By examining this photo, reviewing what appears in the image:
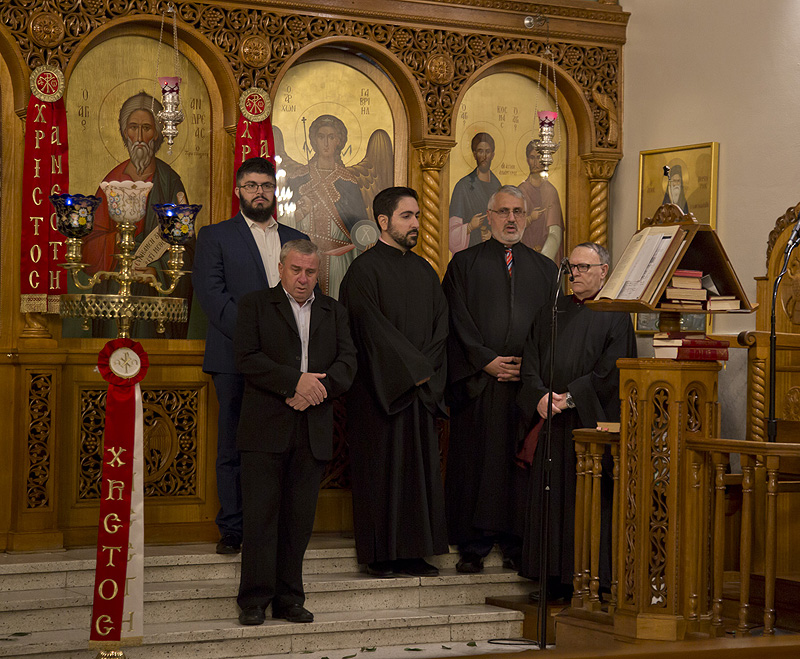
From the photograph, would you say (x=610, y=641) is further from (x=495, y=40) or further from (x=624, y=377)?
(x=495, y=40)

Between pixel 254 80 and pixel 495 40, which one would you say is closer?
pixel 254 80

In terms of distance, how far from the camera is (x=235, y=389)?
21.2ft

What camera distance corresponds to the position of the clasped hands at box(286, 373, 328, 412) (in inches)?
226

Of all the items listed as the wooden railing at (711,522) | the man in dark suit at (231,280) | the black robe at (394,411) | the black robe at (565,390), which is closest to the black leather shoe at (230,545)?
the man in dark suit at (231,280)

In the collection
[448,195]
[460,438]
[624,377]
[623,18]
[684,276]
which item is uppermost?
[623,18]

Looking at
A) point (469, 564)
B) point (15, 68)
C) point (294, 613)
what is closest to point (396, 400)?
point (469, 564)

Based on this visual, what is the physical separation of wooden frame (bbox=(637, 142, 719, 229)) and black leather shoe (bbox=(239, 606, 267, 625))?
332 centimetres

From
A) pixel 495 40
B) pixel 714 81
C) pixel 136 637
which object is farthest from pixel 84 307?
pixel 714 81

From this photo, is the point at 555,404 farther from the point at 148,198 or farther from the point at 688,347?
the point at 148,198

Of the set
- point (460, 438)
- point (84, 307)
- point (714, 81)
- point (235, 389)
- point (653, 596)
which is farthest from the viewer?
point (714, 81)

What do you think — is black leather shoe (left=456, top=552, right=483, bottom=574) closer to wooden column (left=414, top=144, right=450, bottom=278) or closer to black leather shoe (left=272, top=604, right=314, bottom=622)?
black leather shoe (left=272, top=604, right=314, bottom=622)

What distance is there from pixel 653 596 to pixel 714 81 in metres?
3.67

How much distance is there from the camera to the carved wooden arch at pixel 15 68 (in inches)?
264

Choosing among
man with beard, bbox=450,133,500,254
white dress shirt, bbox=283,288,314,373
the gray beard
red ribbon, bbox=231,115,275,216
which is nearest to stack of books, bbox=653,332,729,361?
white dress shirt, bbox=283,288,314,373
